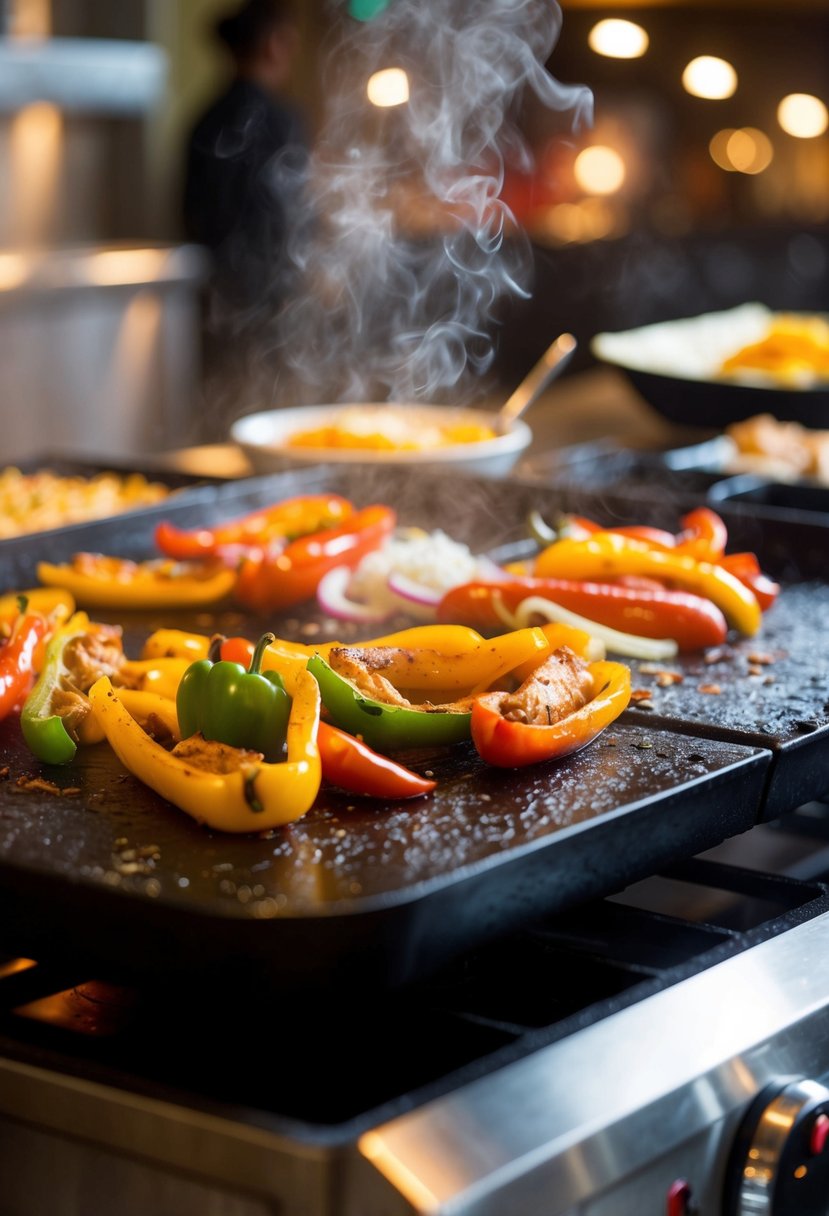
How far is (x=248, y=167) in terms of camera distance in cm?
709

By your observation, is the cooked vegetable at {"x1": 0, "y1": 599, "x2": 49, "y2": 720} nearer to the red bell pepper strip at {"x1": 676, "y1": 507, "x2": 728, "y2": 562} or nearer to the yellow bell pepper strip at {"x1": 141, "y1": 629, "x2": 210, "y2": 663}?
the yellow bell pepper strip at {"x1": 141, "y1": 629, "x2": 210, "y2": 663}

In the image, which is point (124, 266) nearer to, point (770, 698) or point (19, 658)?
point (19, 658)

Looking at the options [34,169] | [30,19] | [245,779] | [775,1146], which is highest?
[30,19]

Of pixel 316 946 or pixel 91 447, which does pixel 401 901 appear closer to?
pixel 316 946

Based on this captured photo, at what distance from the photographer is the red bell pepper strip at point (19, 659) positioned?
1588 mm

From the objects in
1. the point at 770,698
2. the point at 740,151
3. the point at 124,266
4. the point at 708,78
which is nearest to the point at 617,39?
the point at 708,78

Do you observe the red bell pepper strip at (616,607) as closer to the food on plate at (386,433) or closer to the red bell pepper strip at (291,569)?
the red bell pepper strip at (291,569)

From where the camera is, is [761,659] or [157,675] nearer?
[157,675]

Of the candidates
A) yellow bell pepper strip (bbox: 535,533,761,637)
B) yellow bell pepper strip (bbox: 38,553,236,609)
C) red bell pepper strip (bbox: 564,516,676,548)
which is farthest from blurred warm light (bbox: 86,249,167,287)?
yellow bell pepper strip (bbox: 535,533,761,637)

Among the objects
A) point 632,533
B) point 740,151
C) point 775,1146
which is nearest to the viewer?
point 775,1146

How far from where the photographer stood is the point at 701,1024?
122 centimetres

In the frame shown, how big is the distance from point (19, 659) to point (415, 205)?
23.8 feet

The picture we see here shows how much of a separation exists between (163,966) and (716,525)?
4.22 feet

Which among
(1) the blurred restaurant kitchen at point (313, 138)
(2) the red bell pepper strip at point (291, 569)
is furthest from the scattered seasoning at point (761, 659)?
(1) the blurred restaurant kitchen at point (313, 138)
